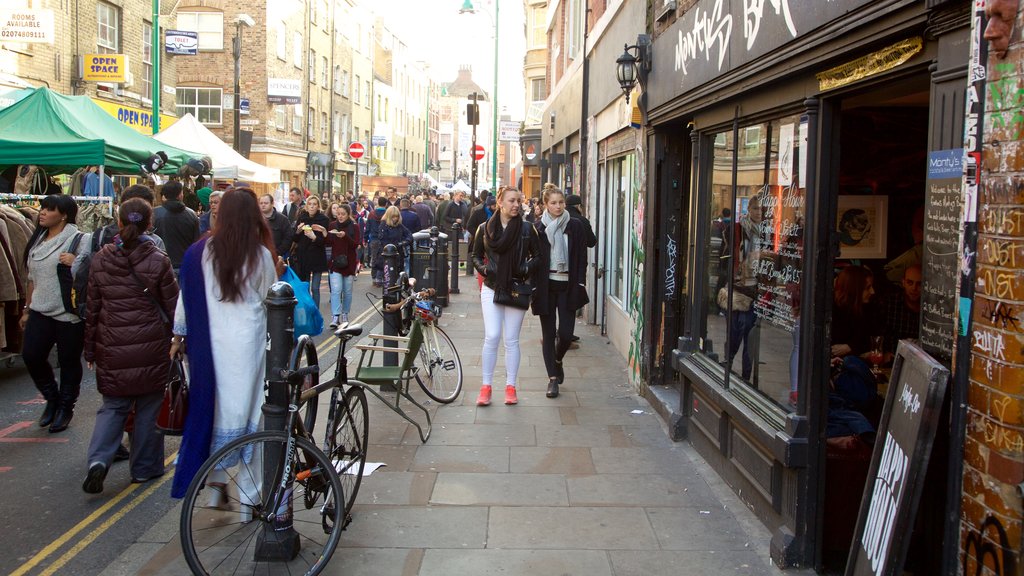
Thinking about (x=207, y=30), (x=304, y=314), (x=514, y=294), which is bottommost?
(x=514, y=294)

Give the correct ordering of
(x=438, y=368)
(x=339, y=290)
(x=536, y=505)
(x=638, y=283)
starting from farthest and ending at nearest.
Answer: (x=339, y=290) → (x=638, y=283) → (x=438, y=368) → (x=536, y=505)

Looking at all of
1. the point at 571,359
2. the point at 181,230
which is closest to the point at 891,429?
the point at 571,359

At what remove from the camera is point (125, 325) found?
582 centimetres

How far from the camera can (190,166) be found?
48.6 ft

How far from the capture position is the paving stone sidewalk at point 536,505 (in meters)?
4.71

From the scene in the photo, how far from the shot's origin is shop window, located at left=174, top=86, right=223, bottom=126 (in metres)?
36.8

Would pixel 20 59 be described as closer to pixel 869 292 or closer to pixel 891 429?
pixel 869 292

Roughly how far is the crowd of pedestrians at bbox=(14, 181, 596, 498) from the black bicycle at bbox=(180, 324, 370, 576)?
35cm

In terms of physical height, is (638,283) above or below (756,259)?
below

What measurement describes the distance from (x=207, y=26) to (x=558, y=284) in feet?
105

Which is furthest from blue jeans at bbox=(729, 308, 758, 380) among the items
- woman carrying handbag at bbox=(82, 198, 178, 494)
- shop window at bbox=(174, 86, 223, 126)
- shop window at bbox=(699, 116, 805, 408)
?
shop window at bbox=(174, 86, 223, 126)

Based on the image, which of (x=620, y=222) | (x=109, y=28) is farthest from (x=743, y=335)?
(x=109, y=28)

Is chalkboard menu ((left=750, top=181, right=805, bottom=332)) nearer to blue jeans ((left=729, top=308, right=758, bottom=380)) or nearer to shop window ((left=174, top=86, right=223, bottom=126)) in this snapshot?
blue jeans ((left=729, top=308, right=758, bottom=380))

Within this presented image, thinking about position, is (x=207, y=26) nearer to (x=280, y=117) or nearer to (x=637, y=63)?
(x=280, y=117)
